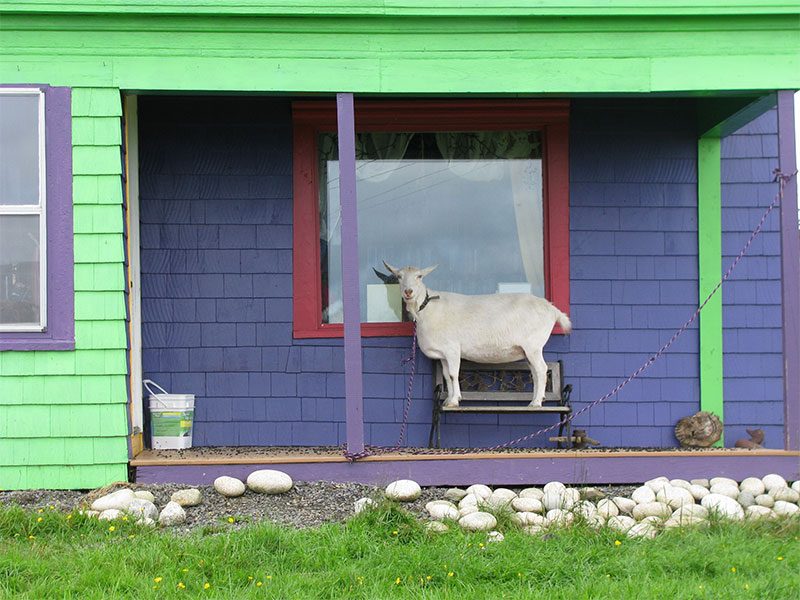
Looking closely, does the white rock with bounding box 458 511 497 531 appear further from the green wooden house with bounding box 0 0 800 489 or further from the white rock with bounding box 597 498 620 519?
the green wooden house with bounding box 0 0 800 489

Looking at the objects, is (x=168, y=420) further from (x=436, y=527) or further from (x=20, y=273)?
(x=436, y=527)

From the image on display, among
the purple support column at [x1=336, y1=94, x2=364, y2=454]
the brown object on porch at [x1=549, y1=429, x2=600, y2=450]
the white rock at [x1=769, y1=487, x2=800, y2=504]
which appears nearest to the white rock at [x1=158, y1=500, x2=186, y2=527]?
the purple support column at [x1=336, y1=94, x2=364, y2=454]

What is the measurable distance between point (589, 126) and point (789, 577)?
12.4ft

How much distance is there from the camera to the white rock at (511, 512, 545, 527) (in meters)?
4.54

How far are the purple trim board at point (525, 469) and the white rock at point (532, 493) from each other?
0.75 ft

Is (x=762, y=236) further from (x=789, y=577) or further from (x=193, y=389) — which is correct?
(x=193, y=389)

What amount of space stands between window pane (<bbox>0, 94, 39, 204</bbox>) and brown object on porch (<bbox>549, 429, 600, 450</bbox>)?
3.69 m

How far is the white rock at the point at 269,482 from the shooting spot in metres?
5.07

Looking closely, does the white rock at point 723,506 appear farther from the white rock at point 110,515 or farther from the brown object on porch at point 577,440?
the white rock at point 110,515

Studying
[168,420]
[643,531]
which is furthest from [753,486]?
[168,420]

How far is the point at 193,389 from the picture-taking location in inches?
253

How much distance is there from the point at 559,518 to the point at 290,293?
9.13 ft

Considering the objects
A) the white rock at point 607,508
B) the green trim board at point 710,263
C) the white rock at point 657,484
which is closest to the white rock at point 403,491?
the white rock at point 607,508

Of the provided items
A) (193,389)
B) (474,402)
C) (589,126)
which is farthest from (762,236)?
(193,389)
